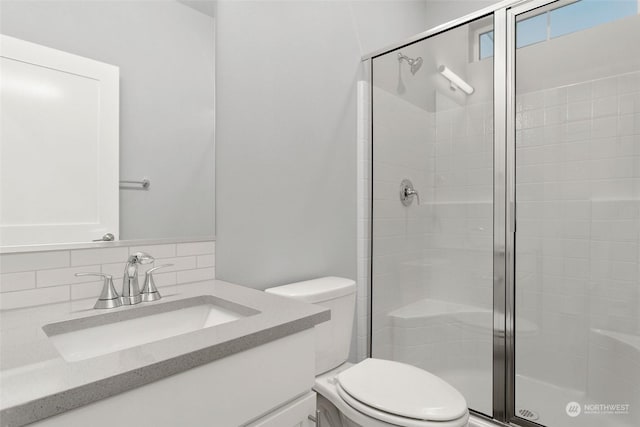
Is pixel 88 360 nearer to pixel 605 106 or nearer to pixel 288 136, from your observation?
pixel 288 136

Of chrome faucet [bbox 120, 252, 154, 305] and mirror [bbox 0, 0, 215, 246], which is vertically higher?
mirror [bbox 0, 0, 215, 246]

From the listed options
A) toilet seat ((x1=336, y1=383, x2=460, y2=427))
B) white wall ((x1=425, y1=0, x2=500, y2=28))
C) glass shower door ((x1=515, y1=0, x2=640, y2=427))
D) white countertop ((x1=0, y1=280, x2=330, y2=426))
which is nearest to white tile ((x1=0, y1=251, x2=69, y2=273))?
white countertop ((x1=0, y1=280, x2=330, y2=426))

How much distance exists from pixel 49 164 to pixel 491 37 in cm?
177

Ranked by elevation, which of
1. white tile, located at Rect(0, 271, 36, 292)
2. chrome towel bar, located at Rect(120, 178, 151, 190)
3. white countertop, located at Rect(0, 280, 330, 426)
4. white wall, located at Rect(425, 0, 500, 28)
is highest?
white wall, located at Rect(425, 0, 500, 28)

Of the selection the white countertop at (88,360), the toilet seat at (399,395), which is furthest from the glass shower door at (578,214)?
the white countertop at (88,360)

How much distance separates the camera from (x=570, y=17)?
1.65m

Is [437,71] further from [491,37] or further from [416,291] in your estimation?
[416,291]

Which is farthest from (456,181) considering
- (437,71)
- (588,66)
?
(588,66)

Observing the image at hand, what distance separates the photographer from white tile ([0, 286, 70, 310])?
2.99ft

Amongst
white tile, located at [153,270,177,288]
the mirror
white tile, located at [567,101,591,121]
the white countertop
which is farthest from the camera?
white tile, located at [567,101,591,121]

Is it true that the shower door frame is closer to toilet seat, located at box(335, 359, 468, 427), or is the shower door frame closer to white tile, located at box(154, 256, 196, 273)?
toilet seat, located at box(335, 359, 468, 427)

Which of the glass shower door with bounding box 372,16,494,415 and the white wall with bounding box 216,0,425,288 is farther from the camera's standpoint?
the glass shower door with bounding box 372,16,494,415
